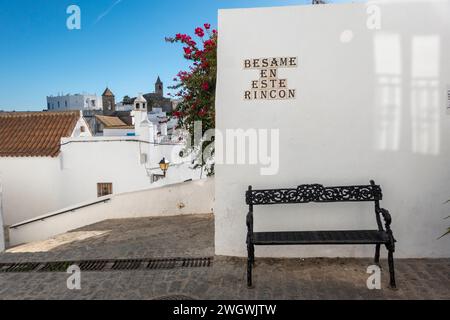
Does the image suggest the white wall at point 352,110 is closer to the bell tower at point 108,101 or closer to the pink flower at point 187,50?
the pink flower at point 187,50

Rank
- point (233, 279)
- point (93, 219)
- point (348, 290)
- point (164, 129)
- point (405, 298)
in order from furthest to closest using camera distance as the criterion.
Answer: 1. point (164, 129)
2. point (93, 219)
3. point (233, 279)
4. point (348, 290)
5. point (405, 298)

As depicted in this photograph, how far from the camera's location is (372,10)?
4535 millimetres

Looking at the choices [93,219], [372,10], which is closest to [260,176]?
[372,10]

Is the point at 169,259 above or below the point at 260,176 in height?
below

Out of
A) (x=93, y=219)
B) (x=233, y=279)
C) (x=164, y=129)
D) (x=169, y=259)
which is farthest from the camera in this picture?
(x=164, y=129)

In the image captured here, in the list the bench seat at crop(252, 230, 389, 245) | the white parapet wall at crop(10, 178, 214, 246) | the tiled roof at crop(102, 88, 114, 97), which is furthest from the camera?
the tiled roof at crop(102, 88, 114, 97)

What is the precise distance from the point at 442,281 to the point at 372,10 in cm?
343

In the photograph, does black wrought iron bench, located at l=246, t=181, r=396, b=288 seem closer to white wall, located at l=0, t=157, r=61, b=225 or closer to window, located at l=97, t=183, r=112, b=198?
window, located at l=97, t=183, r=112, b=198

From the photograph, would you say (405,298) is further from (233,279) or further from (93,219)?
(93,219)

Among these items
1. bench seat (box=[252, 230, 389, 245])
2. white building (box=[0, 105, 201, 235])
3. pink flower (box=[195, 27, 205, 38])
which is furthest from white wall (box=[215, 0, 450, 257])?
white building (box=[0, 105, 201, 235])

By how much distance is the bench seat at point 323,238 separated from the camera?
3.96 metres

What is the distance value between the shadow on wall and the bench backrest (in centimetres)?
66

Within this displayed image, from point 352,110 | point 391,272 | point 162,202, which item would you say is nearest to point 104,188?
point 162,202

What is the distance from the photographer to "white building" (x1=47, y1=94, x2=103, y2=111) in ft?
231
